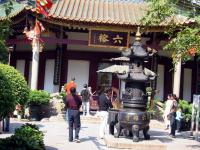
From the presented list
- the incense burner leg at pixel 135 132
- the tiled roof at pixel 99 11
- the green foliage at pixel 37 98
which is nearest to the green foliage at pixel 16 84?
the incense burner leg at pixel 135 132

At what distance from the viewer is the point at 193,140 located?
15.9 meters

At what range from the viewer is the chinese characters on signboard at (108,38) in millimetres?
21891

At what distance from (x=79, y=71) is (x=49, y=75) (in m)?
1.68

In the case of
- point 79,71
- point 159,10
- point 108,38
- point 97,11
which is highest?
point 97,11

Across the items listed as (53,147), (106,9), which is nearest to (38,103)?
(106,9)

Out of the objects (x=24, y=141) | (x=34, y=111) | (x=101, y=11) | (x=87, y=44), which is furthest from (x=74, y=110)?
(x=101, y=11)

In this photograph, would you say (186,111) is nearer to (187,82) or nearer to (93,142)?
(187,82)

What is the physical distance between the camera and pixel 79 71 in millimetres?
23422

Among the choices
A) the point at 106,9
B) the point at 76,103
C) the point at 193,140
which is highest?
the point at 106,9

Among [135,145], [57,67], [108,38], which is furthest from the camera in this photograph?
[57,67]

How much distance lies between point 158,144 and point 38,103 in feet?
29.6

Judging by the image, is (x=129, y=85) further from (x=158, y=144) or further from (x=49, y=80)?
(x=49, y=80)

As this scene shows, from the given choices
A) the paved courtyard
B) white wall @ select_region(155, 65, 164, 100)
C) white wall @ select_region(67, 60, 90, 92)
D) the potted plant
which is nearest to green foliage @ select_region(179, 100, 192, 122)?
the paved courtyard

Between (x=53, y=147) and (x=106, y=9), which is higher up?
(x=106, y=9)
